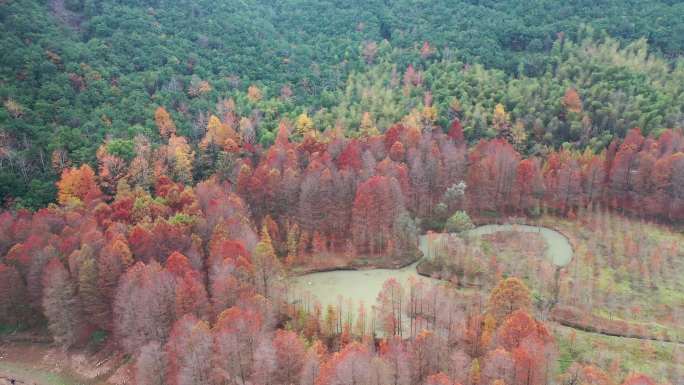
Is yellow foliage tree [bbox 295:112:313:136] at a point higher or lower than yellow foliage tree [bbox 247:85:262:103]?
lower

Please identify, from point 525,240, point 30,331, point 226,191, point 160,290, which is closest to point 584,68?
point 525,240

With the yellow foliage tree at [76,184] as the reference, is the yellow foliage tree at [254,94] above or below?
above

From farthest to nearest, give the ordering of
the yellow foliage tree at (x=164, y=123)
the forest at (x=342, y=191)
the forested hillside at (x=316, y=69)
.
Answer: the yellow foliage tree at (x=164, y=123) → the forested hillside at (x=316, y=69) → the forest at (x=342, y=191)

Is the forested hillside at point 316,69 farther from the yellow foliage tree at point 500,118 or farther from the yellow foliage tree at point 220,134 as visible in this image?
the yellow foliage tree at point 220,134

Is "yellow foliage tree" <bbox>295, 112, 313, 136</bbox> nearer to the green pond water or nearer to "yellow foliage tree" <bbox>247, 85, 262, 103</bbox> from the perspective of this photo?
"yellow foliage tree" <bbox>247, 85, 262, 103</bbox>

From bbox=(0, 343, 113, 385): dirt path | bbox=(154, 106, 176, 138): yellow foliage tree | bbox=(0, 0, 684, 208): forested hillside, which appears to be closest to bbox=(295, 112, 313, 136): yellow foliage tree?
bbox=(0, 0, 684, 208): forested hillside

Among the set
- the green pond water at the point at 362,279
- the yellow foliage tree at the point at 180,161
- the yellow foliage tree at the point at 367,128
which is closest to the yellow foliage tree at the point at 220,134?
the yellow foliage tree at the point at 180,161

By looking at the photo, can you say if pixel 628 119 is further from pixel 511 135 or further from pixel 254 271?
pixel 254 271

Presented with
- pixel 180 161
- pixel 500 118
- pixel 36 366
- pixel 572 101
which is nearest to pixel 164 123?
pixel 180 161
